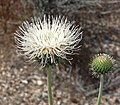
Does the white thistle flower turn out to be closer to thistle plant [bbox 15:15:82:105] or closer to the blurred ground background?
thistle plant [bbox 15:15:82:105]

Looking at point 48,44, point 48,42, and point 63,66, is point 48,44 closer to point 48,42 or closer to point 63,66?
point 48,42

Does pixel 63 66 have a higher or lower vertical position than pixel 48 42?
lower

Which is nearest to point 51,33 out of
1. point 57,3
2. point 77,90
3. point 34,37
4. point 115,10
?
point 34,37

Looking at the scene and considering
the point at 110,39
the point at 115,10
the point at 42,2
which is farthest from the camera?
the point at 115,10

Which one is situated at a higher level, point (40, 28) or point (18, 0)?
point (18, 0)

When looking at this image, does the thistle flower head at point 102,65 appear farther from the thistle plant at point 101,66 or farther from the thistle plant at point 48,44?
the thistle plant at point 48,44

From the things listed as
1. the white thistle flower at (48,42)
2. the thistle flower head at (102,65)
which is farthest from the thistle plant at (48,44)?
the thistle flower head at (102,65)

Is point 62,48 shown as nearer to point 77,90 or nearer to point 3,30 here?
point 77,90

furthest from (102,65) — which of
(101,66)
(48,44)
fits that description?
(48,44)
